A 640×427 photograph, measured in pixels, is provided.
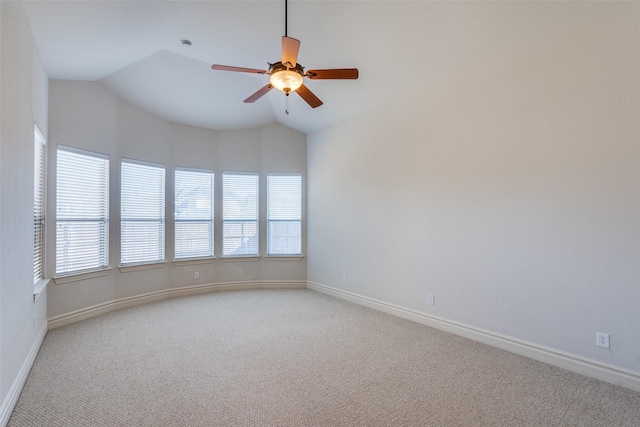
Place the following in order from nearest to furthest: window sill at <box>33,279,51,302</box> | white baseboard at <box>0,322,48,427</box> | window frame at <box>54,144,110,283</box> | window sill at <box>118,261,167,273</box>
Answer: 1. white baseboard at <box>0,322,48,427</box>
2. window sill at <box>33,279,51,302</box>
3. window frame at <box>54,144,110,283</box>
4. window sill at <box>118,261,167,273</box>

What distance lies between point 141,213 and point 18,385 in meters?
2.83

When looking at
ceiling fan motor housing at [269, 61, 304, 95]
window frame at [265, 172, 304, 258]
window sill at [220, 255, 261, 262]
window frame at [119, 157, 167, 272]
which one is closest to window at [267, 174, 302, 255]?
window frame at [265, 172, 304, 258]

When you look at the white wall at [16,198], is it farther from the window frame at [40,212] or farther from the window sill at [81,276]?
the window sill at [81,276]

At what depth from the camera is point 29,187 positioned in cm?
283

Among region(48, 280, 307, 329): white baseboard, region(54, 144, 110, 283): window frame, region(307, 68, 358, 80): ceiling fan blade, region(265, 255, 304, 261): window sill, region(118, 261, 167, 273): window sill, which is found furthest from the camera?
region(265, 255, 304, 261): window sill

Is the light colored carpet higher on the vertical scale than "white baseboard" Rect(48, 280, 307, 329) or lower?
lower

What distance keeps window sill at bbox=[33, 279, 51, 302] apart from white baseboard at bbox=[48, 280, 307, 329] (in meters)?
0.50

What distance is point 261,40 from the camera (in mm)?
3604

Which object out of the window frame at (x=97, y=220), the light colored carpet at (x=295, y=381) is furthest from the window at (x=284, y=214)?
the window frame at (x=97, y=220)

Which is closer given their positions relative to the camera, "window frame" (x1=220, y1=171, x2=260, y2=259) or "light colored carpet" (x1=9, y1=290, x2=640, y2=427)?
"light colored carpet" (x1=9, y1=290, x2=640, y2=427)

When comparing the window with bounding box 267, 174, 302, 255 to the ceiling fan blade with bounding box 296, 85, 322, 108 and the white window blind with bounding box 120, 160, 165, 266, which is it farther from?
the ceiling fan blade with bounding box 296, 85, 322, 108

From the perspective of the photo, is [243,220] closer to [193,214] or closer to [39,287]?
[193,214]

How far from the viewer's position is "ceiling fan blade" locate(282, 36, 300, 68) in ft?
7.51

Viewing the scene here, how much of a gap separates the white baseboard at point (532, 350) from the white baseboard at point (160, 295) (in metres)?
2.17
